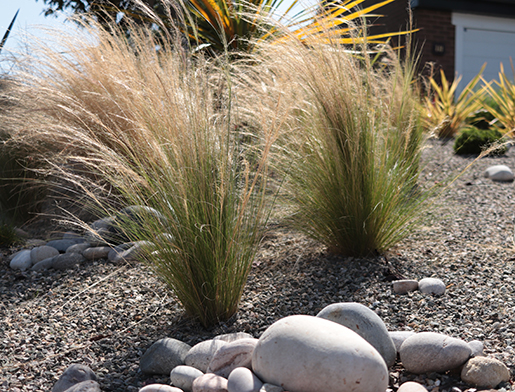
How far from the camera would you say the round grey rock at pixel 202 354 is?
1.97 metres

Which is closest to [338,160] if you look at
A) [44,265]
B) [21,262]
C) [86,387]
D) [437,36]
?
[86,387]

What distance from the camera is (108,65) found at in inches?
154

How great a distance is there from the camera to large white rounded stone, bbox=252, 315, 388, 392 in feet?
5.27

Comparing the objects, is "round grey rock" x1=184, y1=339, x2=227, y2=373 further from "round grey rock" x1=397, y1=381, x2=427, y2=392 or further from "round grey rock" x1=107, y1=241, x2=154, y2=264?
"round grey rock" x1=397, y1=381, x2=427, y2=392

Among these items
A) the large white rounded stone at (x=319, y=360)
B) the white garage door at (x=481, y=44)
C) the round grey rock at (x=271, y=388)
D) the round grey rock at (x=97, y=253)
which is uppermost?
the white garage door at (x=481, y=44)

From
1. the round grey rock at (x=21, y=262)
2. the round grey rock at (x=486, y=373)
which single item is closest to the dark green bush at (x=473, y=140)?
the round grey rock at (x=486, y=373)

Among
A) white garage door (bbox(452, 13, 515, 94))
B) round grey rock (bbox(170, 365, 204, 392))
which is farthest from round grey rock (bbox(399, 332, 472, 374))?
white garage door (bbox(452, 13, 515, 94))

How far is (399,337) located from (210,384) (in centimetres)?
85

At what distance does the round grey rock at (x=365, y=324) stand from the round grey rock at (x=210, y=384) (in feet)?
1.74

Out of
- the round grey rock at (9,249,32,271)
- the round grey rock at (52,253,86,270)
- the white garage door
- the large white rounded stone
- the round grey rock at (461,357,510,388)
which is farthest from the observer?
the white garage door

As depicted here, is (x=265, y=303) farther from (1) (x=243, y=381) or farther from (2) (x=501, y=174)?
(2) (x=501, y=174)

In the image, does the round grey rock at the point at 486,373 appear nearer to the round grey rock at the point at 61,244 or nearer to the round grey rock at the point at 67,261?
the round grey rock at the point at 67,261

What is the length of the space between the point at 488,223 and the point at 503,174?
1801mm

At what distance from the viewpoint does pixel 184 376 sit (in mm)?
1867
